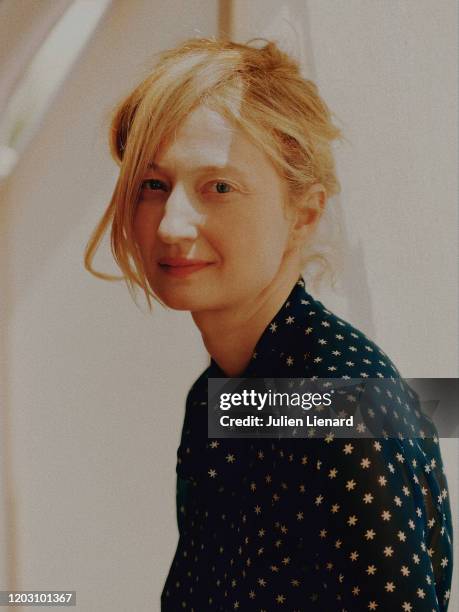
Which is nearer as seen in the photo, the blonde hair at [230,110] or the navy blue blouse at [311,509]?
the navy blue blouse at [311,509]

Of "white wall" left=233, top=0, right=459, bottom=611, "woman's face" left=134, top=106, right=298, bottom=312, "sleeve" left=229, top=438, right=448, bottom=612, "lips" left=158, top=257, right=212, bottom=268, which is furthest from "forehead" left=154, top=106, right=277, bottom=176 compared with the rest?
"sleeve" left=229, top=438, right=448, bottom=612

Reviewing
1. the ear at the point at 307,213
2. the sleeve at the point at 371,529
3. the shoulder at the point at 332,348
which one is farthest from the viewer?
the ear at the point at 307,213

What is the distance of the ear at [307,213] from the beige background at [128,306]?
0.11 meters

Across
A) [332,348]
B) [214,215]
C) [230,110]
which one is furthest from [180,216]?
[332,348]

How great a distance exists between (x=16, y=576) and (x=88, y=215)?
24.4 inches

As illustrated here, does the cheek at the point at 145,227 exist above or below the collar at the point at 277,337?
above

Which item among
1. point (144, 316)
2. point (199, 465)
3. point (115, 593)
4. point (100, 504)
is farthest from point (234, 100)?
point (115, 593)

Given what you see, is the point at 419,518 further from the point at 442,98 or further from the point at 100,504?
the point at 442,98

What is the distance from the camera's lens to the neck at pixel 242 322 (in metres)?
1.15

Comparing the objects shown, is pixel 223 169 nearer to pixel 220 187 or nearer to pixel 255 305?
pixel 220 187

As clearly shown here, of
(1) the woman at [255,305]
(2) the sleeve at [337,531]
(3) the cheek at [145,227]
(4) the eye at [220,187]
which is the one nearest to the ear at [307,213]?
(1) the woman at [255,305]

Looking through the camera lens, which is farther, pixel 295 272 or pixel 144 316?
pixel 144 316

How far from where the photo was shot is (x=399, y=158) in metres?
1.30

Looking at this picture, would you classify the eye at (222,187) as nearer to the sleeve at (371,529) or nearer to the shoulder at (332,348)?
the shoulder at (332,348)
